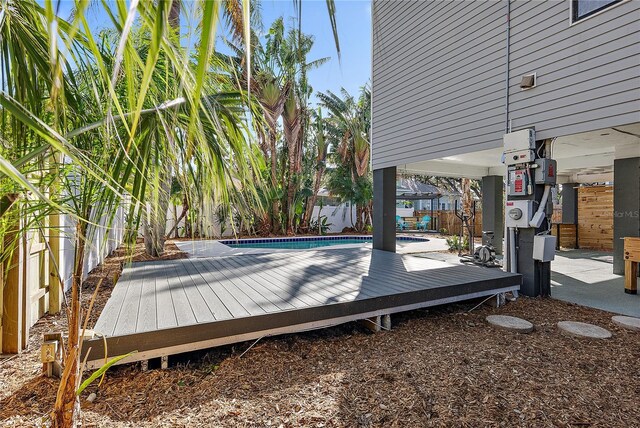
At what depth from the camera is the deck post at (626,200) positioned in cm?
580

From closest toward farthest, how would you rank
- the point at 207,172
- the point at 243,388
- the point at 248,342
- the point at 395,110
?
the point at 207,172
the point at 243,388
the point at 248,342
the point at 395,110

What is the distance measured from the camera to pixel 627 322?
11.8 feet

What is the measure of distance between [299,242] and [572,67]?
33.7ft

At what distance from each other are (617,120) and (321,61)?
1232 centimetres

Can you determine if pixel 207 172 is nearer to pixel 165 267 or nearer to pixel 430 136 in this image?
pixel 165 267

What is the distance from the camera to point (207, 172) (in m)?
1.51

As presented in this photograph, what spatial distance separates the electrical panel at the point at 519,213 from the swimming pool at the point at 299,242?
6.87 meters

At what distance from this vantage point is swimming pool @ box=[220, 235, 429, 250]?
12.0 m

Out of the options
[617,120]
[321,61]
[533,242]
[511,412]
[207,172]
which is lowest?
[511,412]

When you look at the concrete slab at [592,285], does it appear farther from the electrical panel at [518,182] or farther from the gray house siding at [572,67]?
the gray house siding at [572,67]

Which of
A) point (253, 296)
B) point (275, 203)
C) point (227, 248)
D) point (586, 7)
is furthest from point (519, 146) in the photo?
point (275, 203)

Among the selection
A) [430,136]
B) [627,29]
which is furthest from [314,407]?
[430,136]

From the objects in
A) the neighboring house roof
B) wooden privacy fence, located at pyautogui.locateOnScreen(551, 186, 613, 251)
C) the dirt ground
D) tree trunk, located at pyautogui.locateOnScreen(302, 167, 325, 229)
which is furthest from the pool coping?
the neighboring house roof

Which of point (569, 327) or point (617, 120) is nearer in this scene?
point (569, 327)
